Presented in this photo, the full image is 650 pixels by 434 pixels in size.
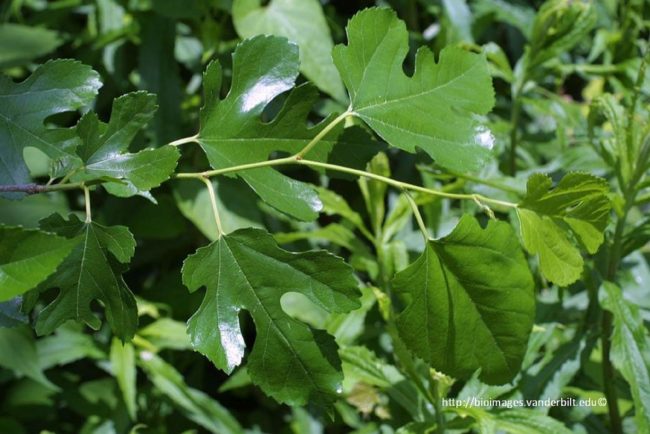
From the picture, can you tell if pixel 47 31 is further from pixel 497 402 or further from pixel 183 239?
pixel 497 402

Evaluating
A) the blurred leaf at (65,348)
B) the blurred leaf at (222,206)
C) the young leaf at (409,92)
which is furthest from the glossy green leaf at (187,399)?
the young leaf at (409,92)

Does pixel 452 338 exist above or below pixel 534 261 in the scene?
above

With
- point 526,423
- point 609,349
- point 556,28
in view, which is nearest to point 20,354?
point 526,423

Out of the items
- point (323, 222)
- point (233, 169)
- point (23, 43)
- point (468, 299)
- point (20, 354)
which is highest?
point (233, 169)

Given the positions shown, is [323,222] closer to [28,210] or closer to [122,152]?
[28,210]

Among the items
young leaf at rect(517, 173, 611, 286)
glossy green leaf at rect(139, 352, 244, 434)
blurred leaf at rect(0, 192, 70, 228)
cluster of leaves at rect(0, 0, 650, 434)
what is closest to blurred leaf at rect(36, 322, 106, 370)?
cluster of leaves at rect(0, 0, 650, 434)

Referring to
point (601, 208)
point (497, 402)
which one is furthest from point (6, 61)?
point (601, 208)

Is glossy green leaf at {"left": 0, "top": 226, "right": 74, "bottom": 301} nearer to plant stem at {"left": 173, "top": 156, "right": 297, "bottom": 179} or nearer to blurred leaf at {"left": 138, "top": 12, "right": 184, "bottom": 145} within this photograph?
plant stem at {"left": 173, "top": 156, "right": 297, "bottom": 179}
